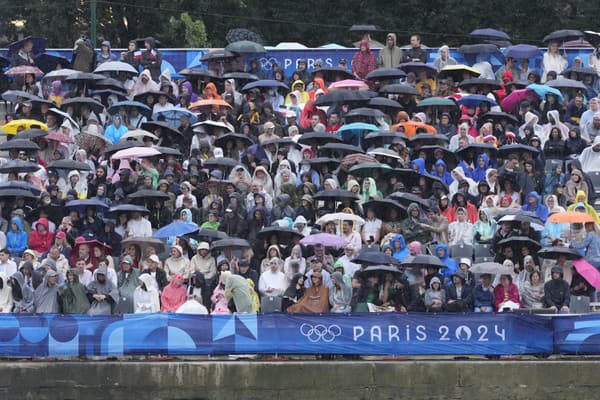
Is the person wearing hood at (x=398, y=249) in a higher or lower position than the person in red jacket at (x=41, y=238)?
lower

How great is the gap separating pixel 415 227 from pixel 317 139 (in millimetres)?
4577

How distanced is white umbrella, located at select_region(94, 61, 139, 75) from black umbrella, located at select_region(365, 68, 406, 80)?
518 cm

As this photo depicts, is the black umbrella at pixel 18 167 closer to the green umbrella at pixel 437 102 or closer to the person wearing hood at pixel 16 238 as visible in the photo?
the person wearing hood at pixel 16 238

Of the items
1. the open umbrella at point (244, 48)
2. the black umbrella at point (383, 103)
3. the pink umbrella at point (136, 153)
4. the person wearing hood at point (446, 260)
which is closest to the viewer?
the person wearing hood at point (446, 260)

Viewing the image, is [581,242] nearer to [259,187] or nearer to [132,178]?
[259,187]

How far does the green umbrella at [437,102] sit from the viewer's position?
129ft

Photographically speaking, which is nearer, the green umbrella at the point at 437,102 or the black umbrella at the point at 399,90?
the green umbrella at the point at 437,102

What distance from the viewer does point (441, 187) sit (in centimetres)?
3559

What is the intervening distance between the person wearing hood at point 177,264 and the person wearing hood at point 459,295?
4.42 meters

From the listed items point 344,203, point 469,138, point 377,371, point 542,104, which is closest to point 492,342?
point 377,371

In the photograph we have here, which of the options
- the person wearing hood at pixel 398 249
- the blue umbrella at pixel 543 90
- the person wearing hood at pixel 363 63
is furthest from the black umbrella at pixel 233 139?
the blue umbrella at pixel 543 90

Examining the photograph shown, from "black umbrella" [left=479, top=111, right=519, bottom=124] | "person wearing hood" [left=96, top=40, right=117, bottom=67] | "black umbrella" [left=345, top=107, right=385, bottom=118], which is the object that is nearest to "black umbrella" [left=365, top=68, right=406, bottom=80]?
"black umbrella" [left=345, top=107, right=385, bottom=118]

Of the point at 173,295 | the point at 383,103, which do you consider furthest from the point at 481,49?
the point at 173,295

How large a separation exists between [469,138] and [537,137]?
1.36 m
